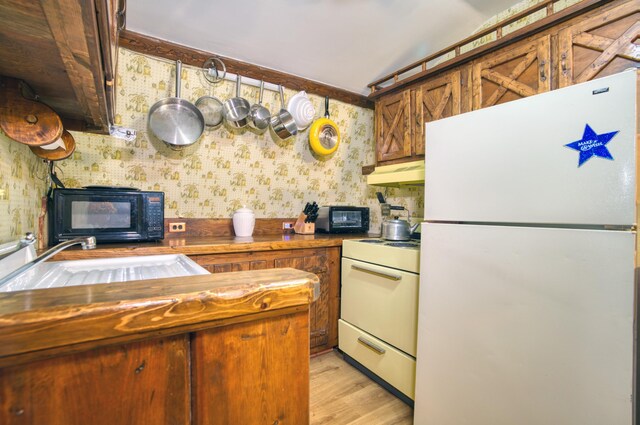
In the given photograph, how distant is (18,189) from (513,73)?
2.46m

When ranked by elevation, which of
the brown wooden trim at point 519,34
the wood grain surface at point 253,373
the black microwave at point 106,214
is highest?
the brown wooden trim at point 519,34

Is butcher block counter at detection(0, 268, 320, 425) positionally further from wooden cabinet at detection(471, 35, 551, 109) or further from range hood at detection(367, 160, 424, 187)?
wooden cabinet at detection(471, 35, 551, 109)

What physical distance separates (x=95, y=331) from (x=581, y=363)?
53.3 inches

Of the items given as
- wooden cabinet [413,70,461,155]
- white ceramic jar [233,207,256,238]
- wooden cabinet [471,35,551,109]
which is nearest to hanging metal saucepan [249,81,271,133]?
white ceramic jar [233,207,256,238]

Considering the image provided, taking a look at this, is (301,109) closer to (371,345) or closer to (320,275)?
(320,275)

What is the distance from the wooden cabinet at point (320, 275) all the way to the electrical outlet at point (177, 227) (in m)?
0.65

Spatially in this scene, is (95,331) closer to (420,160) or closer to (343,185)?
(420,160)

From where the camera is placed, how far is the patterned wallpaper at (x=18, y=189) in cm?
102

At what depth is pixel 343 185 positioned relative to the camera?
3.02 meters

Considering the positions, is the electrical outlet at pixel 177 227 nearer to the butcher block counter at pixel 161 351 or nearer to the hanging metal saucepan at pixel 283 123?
the hanging metal saucepan at pixel 283 123

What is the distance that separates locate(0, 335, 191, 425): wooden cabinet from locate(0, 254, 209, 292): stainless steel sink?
13.8 inches

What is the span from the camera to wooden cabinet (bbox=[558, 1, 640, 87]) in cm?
128

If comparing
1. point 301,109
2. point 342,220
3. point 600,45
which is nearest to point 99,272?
point 342,220

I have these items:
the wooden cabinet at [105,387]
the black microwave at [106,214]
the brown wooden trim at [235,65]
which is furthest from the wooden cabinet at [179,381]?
the brown wooden trim at [235,65]
